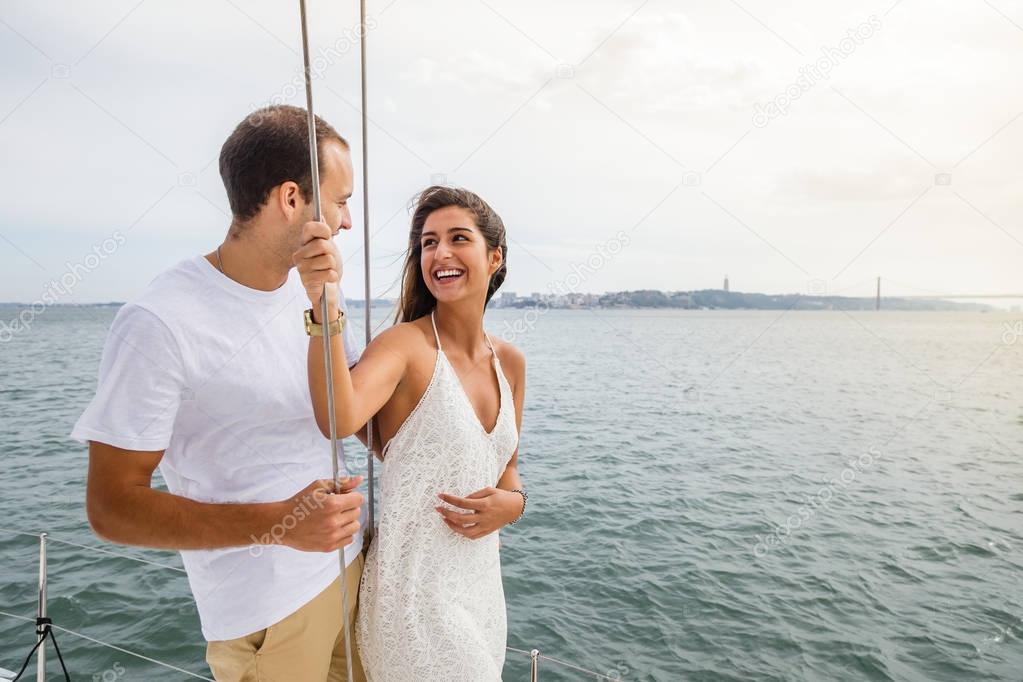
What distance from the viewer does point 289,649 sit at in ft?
4.95

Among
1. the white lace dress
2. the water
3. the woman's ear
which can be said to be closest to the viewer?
the white lace dress

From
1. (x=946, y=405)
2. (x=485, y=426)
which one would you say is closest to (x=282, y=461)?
(x=485, y=426)

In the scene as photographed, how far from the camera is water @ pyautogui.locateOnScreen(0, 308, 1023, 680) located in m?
6.21

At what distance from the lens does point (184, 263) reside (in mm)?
1458

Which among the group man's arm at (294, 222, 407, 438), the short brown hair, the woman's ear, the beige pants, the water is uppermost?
the short brown hair

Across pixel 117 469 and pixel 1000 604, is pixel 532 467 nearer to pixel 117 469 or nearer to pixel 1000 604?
pixel 1000 604

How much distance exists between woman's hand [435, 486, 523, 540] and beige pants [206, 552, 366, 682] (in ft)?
1.05

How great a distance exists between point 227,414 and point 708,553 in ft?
27.5

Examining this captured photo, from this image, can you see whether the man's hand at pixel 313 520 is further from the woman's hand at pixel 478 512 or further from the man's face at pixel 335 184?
the man's face at pixel 335 184

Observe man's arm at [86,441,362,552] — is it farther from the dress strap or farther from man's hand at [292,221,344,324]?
the dress strap

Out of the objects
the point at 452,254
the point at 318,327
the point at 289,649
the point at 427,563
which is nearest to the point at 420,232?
the point at 452,254

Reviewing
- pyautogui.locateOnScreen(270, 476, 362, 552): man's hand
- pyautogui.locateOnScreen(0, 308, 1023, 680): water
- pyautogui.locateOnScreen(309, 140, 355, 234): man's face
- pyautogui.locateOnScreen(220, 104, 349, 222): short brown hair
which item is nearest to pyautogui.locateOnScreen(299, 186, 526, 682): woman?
pyautogui.locateOnScreen(270, 476, 362, 552): man's hand

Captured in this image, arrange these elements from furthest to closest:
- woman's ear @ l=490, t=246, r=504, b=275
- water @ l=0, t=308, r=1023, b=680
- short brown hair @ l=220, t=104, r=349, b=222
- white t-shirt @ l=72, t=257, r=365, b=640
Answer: water @ l=0, t=308, r=1023, b=680, woman's ear @ l=490, t=246, r=504, b=275, short brown hair @ l=220, t=104, r=349, b=222, white t-shirt @ l=72, t=257, r=365, b=640

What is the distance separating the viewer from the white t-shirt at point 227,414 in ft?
4.21
